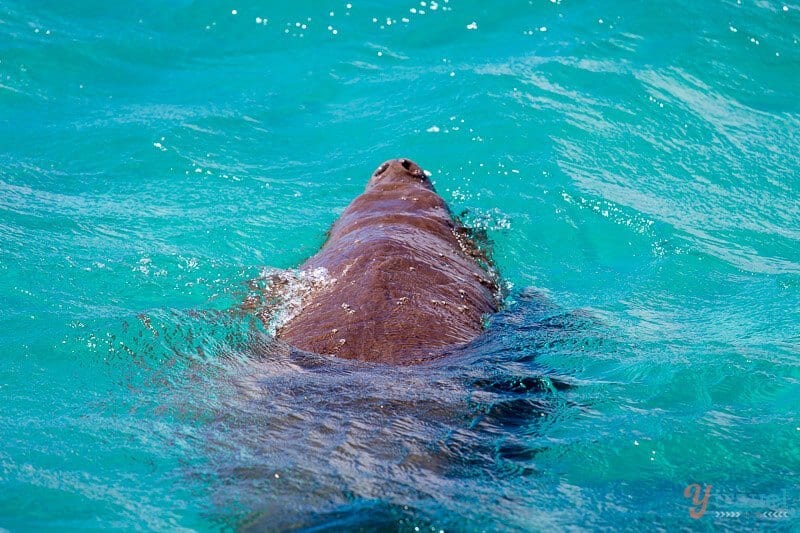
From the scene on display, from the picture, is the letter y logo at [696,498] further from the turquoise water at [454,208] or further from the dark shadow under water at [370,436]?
the dark shadow under water at [370,436]

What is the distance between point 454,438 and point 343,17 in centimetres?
1053

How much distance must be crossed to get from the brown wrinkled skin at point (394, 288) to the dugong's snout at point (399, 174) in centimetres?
36

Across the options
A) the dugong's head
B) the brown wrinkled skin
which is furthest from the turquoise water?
the dugong's head

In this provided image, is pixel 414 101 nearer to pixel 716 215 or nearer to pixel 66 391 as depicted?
pixel 716 215

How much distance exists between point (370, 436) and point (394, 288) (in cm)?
159

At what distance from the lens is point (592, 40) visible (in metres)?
12.8

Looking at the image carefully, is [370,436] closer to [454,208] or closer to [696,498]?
[696,498]

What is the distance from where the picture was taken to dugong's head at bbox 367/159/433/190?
7.70m

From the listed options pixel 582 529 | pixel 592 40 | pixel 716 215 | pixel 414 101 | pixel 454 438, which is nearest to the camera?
pixel 582 529

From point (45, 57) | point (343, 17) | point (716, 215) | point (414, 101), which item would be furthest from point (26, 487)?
point (343, 17)

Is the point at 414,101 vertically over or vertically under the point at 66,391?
over

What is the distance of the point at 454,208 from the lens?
916 centimetres

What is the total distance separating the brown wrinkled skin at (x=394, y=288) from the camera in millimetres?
4910

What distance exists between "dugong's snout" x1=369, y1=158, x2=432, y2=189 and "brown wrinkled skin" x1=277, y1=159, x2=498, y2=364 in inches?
14.1
